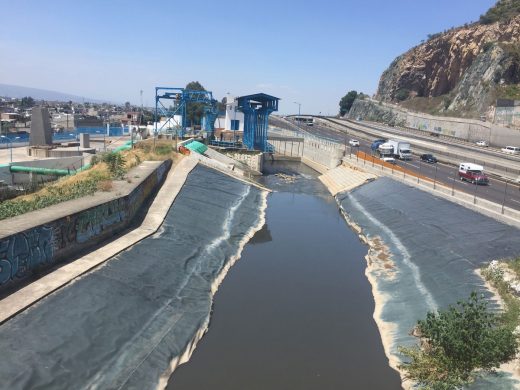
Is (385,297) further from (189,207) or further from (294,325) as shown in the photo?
(189,207)

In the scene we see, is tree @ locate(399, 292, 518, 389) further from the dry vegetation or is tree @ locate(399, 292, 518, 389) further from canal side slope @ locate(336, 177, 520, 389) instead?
the dry vegetation

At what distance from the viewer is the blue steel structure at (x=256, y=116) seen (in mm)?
76625

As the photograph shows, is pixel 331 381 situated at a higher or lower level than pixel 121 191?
lower

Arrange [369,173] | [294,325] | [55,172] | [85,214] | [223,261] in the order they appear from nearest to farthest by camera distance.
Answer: [294,325]
[85,214]
[223,261]
[55,172]
[369,173]

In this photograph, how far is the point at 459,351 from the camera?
1573 centimetres

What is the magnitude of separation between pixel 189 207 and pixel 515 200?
2701 cm

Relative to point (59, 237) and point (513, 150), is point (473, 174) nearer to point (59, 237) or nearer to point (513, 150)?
point (513, 150)

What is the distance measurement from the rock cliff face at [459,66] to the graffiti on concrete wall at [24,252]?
100.0 meters

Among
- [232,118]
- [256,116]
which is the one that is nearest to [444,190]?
[256,116]

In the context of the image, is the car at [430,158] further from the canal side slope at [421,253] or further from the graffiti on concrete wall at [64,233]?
the graffiti on concrete wall at [64,233]

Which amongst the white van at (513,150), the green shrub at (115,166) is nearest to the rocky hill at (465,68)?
the white van at (513,150)

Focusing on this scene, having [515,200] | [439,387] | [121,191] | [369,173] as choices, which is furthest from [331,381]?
[369,173]

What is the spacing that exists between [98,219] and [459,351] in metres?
18.5

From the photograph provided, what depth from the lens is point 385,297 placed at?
958 inches
